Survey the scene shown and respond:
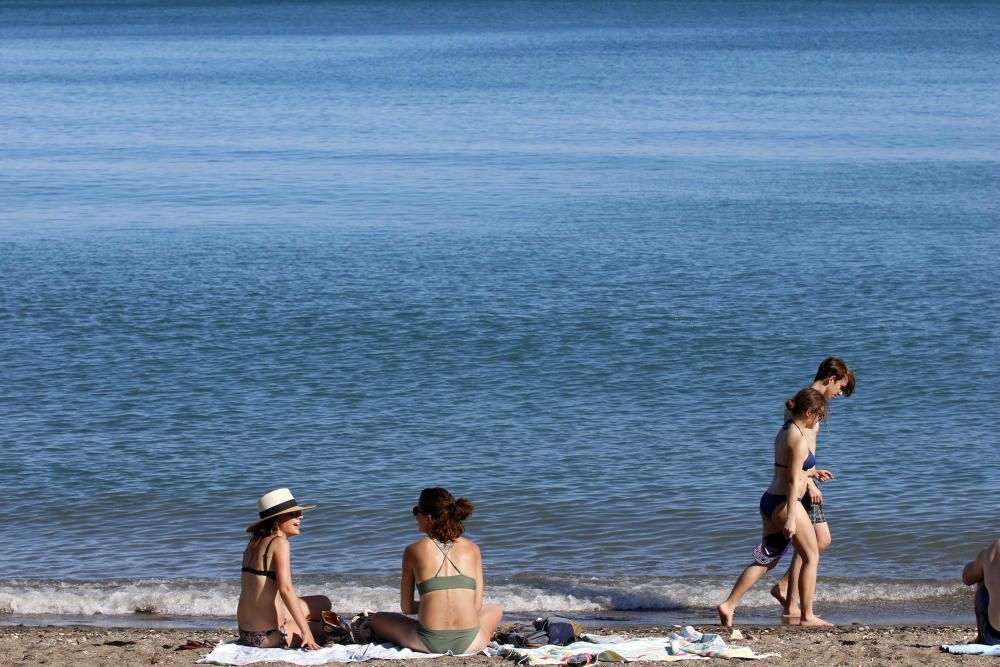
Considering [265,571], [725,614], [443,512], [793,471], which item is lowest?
[725,614]

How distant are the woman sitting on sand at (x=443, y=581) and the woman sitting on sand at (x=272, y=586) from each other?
0.58 m

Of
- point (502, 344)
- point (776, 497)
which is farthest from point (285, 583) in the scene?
point (502, 344)

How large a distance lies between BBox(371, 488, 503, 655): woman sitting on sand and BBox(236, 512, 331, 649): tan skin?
0.55 meters

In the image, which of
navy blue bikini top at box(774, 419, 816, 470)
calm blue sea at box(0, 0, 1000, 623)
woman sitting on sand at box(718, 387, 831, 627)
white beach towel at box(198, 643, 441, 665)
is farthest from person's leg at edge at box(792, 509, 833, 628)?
white beach towel at box(198, 643, 441, 665)

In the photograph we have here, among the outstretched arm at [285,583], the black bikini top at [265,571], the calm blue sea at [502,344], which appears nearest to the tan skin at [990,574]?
the calm blue sea at [502,344]

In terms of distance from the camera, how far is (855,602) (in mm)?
9641

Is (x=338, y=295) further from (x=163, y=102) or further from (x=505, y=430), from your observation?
(x=163, y=102)

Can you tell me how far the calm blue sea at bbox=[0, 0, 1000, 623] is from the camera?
11023 mm

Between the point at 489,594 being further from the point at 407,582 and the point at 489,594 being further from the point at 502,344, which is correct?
the point at 502,344

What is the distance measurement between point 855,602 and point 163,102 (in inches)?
1861

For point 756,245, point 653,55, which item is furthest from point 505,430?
point 653,55

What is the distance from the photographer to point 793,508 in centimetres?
814

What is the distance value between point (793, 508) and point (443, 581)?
2151 millimetres

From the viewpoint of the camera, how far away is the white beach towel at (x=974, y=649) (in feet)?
23.2
